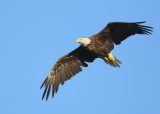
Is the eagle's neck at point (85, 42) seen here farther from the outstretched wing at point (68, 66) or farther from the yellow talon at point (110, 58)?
the yellow talon at point (110, 58)

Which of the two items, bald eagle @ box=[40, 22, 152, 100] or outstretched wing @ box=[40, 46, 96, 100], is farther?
outstretched wing @ box=[40, 46, 96, 100]

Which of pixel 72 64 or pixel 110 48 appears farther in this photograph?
pixel 72 64

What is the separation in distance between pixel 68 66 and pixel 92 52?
1204mm

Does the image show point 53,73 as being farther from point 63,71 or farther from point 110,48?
point 110,48

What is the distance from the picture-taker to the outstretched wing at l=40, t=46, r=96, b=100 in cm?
1238

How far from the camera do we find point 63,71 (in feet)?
41.4

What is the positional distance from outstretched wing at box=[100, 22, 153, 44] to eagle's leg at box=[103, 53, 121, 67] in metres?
0.51

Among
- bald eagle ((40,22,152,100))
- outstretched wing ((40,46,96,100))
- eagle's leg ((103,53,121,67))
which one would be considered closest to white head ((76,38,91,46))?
bald eagle ((40,22,152,100))

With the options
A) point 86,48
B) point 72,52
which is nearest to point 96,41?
point 86,48

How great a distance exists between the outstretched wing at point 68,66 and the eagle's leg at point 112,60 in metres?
0.45

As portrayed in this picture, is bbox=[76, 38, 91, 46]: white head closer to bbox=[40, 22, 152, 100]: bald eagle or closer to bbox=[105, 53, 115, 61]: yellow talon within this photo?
bbox=[40, 22, 152, 100]: bald eagle

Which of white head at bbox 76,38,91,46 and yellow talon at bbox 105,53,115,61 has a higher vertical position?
white head at bbox 76,38,91,46

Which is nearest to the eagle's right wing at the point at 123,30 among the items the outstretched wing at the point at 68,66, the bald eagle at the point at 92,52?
the bald eagle at the point at 92,52

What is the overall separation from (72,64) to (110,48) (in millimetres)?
1491
